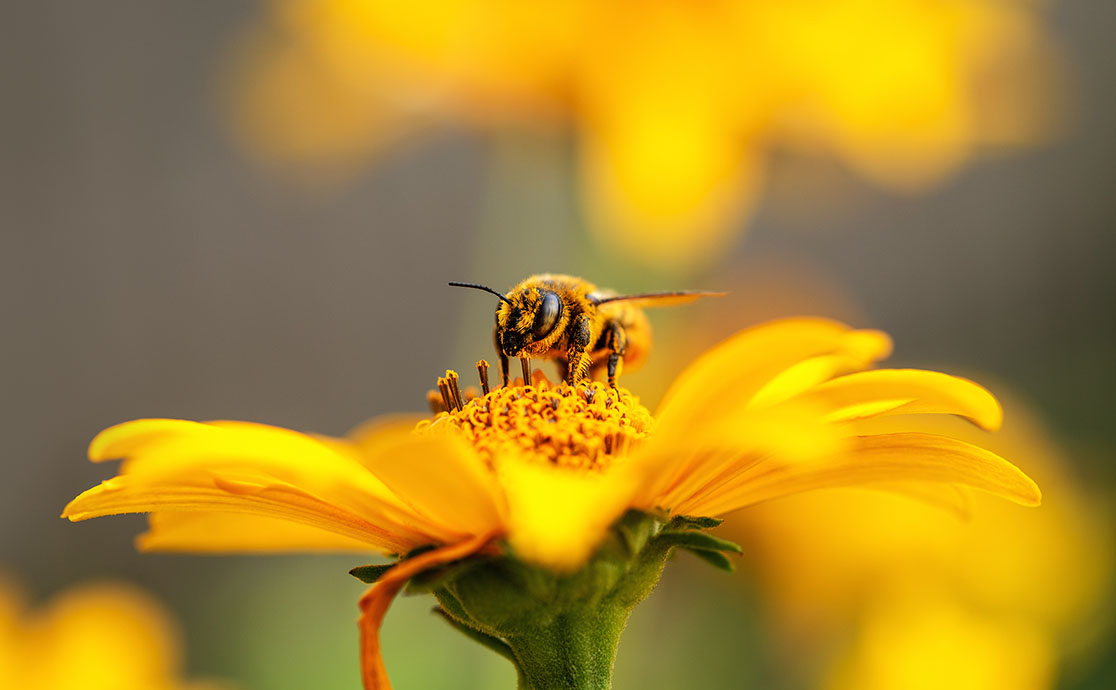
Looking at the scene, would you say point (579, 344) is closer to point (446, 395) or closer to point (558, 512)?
point (446, 395)

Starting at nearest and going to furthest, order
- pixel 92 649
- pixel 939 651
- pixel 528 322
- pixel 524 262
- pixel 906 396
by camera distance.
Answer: pixel 906 396, pixel 528 322, pixel 92 649, pixel 939 651, pixel 524 262

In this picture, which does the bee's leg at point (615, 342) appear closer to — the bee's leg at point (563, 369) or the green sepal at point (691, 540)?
the bee's leg at point (563, 369)

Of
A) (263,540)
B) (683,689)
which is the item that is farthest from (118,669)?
(683,689)

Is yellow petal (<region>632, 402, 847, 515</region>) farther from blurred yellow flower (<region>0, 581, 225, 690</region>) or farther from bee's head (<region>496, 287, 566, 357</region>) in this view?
blurred yellow flower (<region>0, 581, 225, 690</region>)

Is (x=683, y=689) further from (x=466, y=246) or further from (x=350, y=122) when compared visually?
(x=466, y=246)

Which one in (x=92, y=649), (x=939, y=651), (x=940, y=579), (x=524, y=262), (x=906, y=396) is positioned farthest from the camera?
(x=524, y=262)

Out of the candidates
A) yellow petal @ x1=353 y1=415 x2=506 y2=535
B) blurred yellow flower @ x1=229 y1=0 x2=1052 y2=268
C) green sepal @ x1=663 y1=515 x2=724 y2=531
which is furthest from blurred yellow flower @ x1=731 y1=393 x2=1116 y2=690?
yellow petal @ x1=353 y1=415 x2=506 y2=535

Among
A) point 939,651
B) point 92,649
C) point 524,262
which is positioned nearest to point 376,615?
point 92,649
